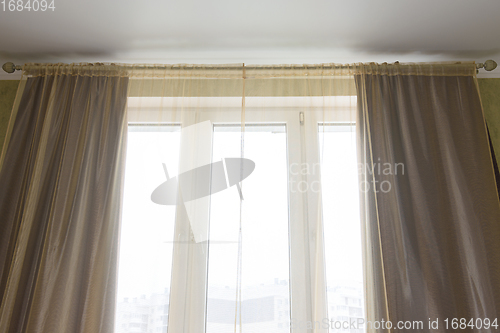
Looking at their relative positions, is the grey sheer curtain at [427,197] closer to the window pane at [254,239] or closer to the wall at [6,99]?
the window pane at [254,239]

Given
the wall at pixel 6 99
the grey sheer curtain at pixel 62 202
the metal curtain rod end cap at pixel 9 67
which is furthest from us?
the wall at pixel 6 99

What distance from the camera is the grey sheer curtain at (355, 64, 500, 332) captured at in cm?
168

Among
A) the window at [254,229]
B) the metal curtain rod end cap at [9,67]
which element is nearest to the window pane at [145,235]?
the window at [254,229]

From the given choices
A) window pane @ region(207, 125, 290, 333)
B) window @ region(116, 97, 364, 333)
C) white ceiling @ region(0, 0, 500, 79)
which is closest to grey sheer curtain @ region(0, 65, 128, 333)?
window @ region(116, 97, 364, 333)

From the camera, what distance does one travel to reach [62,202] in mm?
1816

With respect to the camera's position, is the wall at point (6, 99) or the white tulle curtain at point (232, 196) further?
Answer: the wall at point (6, 99)

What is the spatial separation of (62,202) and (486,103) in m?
2.71

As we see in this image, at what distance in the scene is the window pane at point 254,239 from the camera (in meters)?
1.72

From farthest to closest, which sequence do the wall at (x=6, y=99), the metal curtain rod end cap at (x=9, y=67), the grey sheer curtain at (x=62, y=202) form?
the wall at (x=6, y=99) < the metal curtain rod end cap at (x=9, y=67) < the grey sheer curtain at (x=62, y=202)

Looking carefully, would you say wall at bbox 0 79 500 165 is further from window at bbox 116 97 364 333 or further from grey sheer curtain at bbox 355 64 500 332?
window at bbox 116 97 364 333

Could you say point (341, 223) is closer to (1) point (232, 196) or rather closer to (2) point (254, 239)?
(2) point (254, 239)

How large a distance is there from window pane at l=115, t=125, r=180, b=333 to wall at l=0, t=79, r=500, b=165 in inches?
37.2

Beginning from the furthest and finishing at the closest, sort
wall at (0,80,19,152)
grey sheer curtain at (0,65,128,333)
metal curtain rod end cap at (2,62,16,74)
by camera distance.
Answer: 1. wall at (0,80,19,152)
2. metal curtain rod end cap at (2,62,16,74)
3. grey sheer curtain at (0,65,128,333)

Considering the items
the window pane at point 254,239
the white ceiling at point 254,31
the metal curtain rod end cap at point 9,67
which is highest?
the white ceiling at point 254,31
